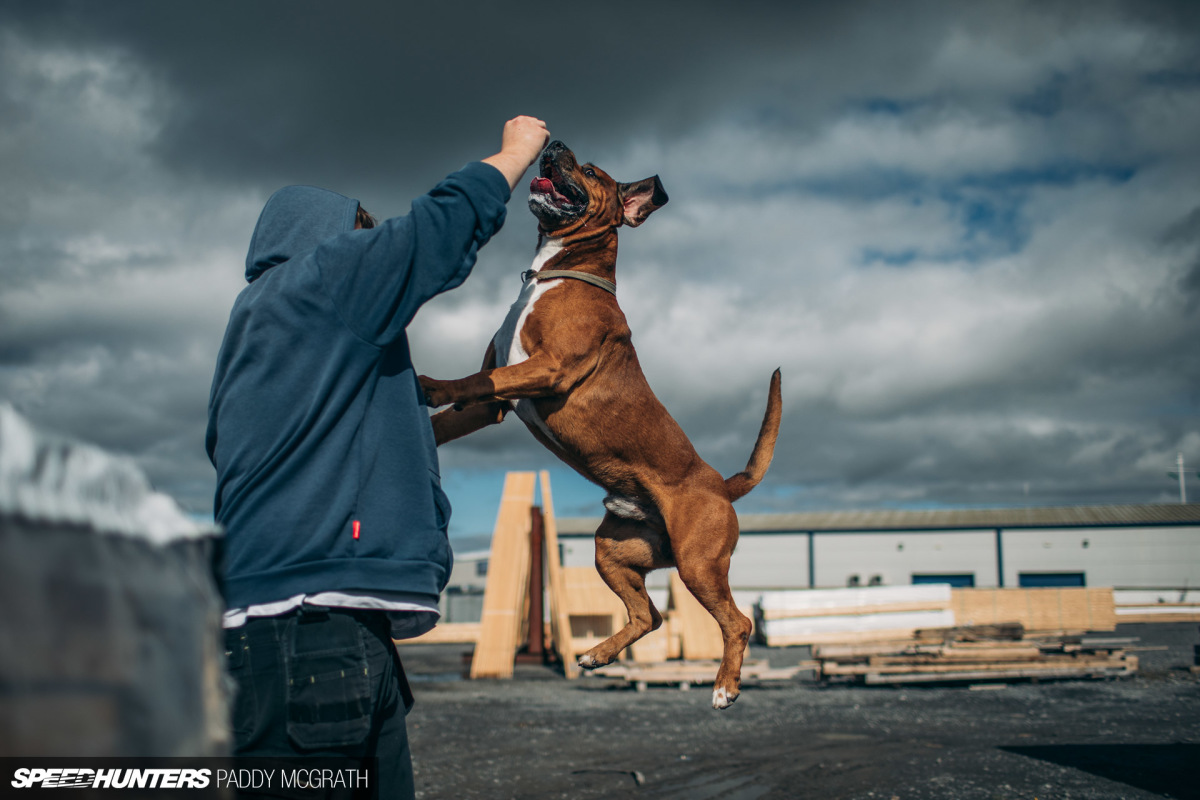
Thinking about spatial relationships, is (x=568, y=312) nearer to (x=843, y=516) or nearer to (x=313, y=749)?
(x=313, y=749)

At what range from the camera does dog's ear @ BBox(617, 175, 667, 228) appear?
11.1ft

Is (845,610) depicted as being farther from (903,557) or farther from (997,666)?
(903,557)

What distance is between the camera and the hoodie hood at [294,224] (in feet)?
7.28

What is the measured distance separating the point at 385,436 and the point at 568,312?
1.09 m

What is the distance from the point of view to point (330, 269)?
1.98 metres

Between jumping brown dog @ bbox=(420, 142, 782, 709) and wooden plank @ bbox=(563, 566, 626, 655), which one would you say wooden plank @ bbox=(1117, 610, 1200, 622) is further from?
jumping brown dog @ bbox=(420, 142, 782, 709)

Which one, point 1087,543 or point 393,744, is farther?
point 1087,543

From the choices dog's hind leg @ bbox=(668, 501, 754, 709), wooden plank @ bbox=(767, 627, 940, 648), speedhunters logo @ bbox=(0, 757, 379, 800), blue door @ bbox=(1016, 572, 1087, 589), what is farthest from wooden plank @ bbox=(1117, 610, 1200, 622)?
speedhunters logo @ bbox=(0, 757, 379, 800)

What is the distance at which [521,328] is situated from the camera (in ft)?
10.1

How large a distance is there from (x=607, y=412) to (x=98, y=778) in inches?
99.6

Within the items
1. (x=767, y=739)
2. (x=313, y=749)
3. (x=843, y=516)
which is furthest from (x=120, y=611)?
(x=843, y=516)

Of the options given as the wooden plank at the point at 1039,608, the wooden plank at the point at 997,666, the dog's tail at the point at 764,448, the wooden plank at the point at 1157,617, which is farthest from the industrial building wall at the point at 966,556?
the dog's tail at the point at 764,448

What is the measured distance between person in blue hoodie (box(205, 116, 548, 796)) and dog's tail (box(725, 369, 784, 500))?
1762mm

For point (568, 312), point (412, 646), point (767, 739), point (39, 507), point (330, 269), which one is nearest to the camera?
point (39, 507)
